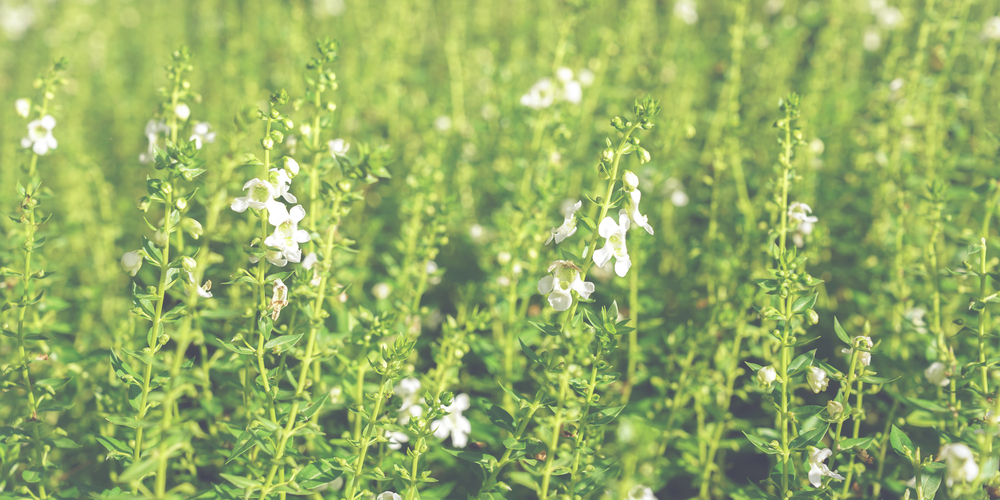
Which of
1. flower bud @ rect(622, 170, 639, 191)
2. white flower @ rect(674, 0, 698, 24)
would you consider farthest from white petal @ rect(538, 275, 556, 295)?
white flower @ rect(674, 0, 698, 24)

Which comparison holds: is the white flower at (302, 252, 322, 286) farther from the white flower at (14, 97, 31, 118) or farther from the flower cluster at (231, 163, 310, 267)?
the white flower at (14, 97, 31, 118)

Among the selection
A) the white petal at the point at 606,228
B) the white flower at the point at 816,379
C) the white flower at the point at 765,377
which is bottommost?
the white flower at the point at 816,379

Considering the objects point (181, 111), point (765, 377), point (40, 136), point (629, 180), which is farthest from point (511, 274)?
point (40, 136)

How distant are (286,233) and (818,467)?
1900 mm

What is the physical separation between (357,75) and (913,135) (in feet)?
12.7

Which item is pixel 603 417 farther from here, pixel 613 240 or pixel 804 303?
pixel 804 303

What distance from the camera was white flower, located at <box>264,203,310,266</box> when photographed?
70.0 inches

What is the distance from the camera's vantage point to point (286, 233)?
186 centimetres

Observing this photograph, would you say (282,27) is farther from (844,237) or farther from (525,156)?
(844,237)

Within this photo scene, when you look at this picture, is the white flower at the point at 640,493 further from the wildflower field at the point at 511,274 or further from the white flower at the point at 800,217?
the white flower at the point at 800,217

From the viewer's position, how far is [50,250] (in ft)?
11.5

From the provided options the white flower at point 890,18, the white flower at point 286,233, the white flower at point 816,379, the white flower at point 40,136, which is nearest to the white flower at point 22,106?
the white flower at point 40,136

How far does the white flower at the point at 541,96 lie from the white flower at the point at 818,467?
81.7 inches

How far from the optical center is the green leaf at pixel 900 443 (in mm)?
1959
